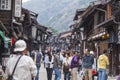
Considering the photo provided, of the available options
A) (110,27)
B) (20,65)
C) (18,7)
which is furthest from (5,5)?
(20,65)

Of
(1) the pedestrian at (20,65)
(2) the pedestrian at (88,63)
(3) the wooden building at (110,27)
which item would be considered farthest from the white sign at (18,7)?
(1) the pedestrian at (20,65)

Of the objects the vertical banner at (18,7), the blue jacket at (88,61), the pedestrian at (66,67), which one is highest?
the vertical banner at (18,7)

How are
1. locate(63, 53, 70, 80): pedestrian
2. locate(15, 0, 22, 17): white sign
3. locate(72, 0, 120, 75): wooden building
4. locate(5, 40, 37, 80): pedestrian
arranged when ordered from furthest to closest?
locate(15, 0, 22, 17): white sign < locate(72, 0, 120, 75): wooden building < locate(63, 53, 70, 80): pedestrian < locate(5, 40, 37, 80): pedestrian

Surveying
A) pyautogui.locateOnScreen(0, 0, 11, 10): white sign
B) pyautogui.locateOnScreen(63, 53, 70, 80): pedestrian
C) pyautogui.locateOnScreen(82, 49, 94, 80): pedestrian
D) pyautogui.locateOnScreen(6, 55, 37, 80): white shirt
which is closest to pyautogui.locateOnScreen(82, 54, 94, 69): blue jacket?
pyautogui.locateOnScreen(82, 49, 94, 80): pedestrian

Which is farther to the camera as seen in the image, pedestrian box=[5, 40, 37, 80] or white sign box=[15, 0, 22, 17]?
white sign box=[15, 0, 22, 17]

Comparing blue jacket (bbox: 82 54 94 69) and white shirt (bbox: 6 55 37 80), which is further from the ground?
white shirt (bbox: 6 55 37 80)

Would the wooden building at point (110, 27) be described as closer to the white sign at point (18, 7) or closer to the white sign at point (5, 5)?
the white sign at point (18, 7)

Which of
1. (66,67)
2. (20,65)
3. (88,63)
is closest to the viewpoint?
(20,65)

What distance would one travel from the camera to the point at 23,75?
984 centimetres

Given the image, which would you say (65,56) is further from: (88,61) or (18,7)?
(18,7)

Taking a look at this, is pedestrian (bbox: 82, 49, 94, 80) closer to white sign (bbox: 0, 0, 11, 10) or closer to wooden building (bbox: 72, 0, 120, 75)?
wooden building (bbox: 72, 0, 120, 75)

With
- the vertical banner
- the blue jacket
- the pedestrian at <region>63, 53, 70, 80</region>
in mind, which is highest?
the vertical banner

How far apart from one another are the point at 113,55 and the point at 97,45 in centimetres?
915

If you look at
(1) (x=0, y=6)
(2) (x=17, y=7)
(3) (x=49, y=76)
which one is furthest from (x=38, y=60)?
(2) (x=17, y=7)
